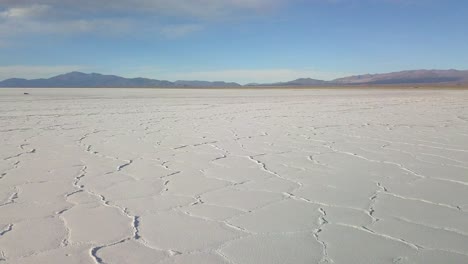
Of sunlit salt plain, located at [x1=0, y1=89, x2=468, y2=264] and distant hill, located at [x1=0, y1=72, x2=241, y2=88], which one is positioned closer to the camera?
sunlit salt plain, located at [x1=0, y1=89, x2=468, y2=264]

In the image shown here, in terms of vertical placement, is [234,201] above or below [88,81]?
above

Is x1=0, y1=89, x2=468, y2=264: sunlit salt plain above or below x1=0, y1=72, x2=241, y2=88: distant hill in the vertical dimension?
above

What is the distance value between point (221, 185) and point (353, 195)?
0.86m

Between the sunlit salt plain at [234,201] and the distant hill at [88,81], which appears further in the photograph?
the distant hill at [88,81]

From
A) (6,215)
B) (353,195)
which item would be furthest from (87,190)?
(353,195)

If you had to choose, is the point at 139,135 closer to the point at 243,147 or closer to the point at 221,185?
the point at 243,147

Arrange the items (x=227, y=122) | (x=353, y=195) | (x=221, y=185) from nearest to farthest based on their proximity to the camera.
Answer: (x=353, y=195) → (x=221, y=185) → (x=227, y=122)

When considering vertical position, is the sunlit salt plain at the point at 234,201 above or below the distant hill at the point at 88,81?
above

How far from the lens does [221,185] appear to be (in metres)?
3.05

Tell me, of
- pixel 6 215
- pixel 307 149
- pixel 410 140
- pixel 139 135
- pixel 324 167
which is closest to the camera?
pixel 6 215

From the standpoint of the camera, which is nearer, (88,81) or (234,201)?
(234,201)

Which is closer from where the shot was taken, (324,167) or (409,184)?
(409,184)

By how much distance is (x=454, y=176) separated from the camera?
10.8ft

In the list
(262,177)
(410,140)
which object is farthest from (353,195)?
(410,140)
